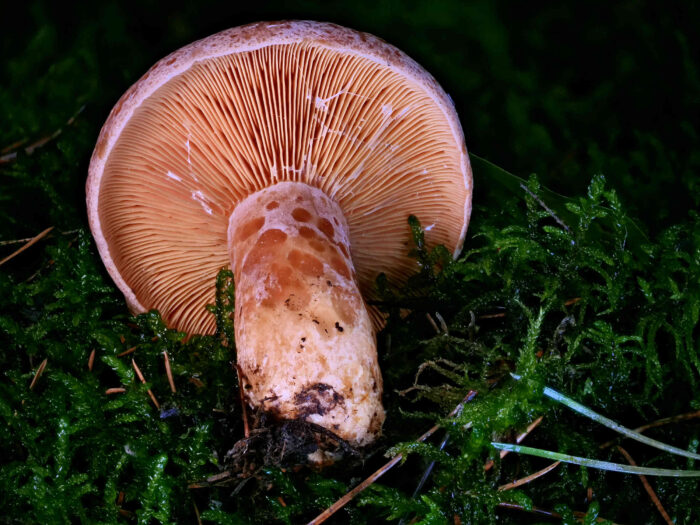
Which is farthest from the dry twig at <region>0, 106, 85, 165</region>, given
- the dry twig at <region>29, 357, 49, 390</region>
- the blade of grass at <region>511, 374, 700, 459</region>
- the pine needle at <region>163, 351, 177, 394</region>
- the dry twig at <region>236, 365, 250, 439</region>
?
the blade of grass at <region>511, 374, 700, 459</region>

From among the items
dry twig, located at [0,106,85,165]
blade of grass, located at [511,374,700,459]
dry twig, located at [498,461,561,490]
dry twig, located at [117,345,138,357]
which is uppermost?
dry twig, located at [0,106,85,165]

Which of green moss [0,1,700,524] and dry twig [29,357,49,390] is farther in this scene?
dry twig [29,357,49,390]

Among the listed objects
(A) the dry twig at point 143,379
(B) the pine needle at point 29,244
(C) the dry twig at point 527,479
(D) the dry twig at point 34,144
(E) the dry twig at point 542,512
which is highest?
(D) the dry twig at point 34,144

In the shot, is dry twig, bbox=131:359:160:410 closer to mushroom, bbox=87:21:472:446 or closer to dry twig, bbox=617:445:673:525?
mushroom, bbox=87:21:472:446

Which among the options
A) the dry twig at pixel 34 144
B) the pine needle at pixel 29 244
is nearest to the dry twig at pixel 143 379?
the pine needle at pixel 29 244

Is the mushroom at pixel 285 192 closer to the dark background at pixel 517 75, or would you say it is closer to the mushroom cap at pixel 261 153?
the mushroom cap at pixel 261 153

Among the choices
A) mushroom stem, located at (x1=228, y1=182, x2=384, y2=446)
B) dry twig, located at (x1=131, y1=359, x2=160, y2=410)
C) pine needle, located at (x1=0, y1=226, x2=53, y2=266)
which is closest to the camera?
mushroom stem, located at (x1=228, y1=182, x2=384, y2=446)

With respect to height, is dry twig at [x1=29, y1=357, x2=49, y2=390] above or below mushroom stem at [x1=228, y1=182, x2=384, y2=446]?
below

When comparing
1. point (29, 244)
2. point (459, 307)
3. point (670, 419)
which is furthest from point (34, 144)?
point (670, 419)
